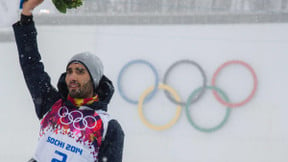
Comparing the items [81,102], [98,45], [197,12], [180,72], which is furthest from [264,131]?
[81,102]

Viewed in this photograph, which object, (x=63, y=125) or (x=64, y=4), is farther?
(x=63, y=125)

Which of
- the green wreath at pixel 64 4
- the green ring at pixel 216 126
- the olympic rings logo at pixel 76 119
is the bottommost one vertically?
the green ring at pixel 216 126

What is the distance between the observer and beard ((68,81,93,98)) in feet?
6.39

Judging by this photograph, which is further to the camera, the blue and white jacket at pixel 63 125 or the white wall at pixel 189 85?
the white wall at pixel 189 85

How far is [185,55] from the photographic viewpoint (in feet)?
18.4

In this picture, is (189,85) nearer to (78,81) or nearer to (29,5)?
(78,81)

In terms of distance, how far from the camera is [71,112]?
2.00 metres

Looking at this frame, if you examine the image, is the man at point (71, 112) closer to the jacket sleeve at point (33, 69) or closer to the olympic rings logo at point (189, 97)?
the jacket sleeve at point (33, 69)

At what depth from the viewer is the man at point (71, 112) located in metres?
1.93

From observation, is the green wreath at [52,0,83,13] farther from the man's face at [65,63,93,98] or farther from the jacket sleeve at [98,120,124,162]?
the jacket sleeve at [98,120,124,162]

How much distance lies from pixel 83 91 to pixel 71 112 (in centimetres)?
10

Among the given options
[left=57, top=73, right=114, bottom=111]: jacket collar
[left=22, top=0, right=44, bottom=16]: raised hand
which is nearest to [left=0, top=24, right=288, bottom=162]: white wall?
[left=57, top=73, right=114, bottom=111]: jacket collar

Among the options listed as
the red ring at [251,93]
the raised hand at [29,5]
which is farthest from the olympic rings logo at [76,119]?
the red ring at [251,93]

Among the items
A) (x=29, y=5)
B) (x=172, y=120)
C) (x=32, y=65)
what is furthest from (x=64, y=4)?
(x=172, y=120)
